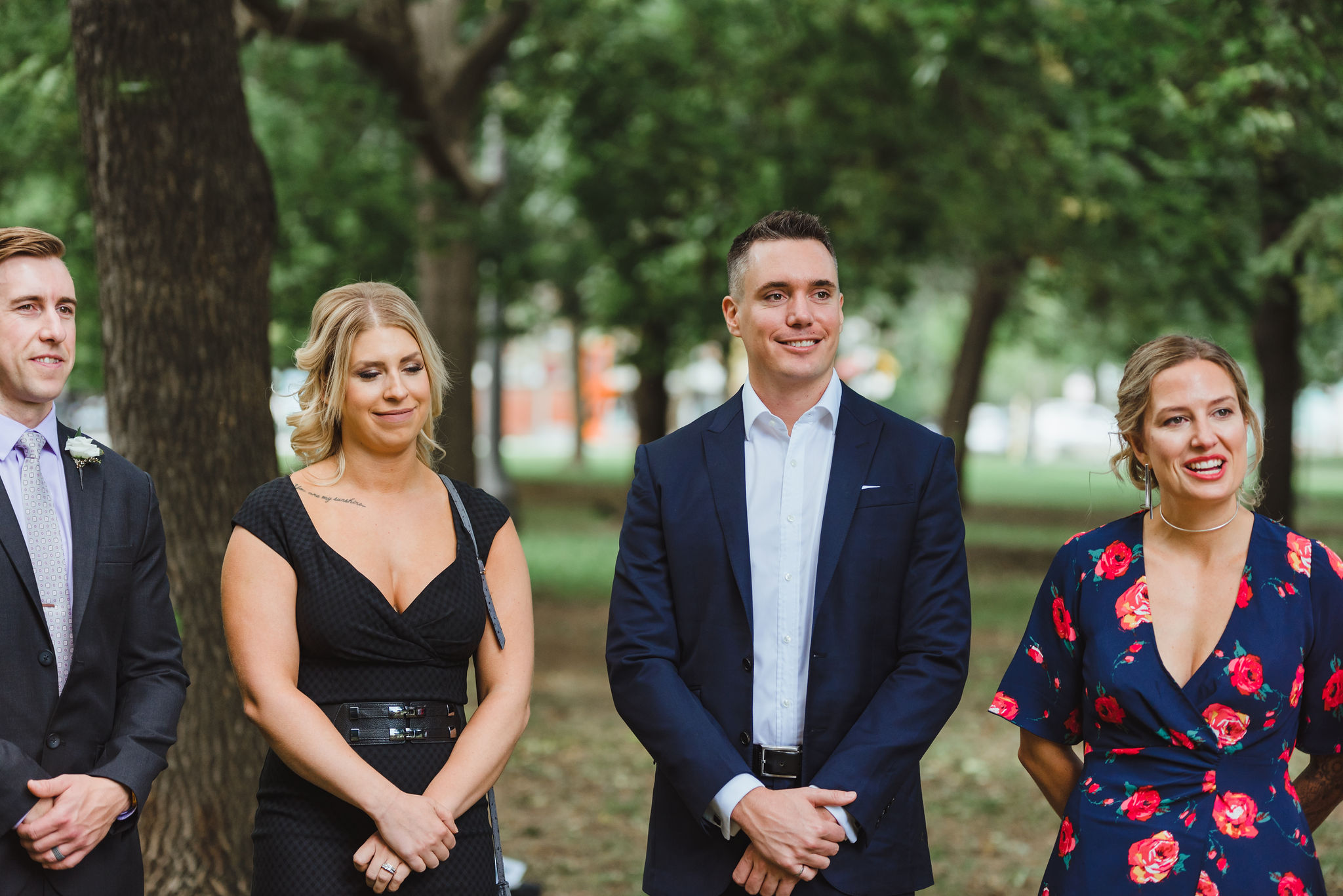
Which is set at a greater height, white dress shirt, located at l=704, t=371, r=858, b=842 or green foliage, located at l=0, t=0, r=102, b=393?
green foliage, located at l=0, t=0, r=102, b=393

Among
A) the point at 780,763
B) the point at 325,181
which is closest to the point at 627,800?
the point at 780,763

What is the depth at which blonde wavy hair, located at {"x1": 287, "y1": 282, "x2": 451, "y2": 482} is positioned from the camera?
10.6 feet

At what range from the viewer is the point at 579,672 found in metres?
11.5

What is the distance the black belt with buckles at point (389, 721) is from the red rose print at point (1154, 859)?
163 cm

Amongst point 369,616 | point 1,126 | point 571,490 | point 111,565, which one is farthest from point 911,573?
point 571,490

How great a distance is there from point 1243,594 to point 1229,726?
31 centimetres

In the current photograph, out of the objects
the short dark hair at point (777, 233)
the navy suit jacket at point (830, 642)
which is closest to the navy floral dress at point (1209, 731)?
the navy suit jacket at point (830, 642)

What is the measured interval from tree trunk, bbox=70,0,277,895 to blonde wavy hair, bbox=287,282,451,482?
1.98 meters

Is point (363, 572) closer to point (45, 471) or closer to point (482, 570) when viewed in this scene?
point (482, 570)

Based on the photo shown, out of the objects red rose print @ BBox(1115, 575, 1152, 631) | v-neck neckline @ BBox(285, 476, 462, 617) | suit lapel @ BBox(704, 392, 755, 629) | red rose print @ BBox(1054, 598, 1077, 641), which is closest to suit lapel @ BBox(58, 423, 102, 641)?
v-neck neckline @ BBox(285, 476, 462, 617)

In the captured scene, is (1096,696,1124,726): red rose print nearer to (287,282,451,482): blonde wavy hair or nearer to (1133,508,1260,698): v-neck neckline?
(1133,508,1260,698): v-neck neckline

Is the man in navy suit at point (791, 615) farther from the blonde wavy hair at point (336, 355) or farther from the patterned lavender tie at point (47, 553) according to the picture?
the patterned lavender tie at point (47, 553)

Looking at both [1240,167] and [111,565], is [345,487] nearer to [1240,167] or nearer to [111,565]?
[111,565]

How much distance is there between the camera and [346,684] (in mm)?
3154
